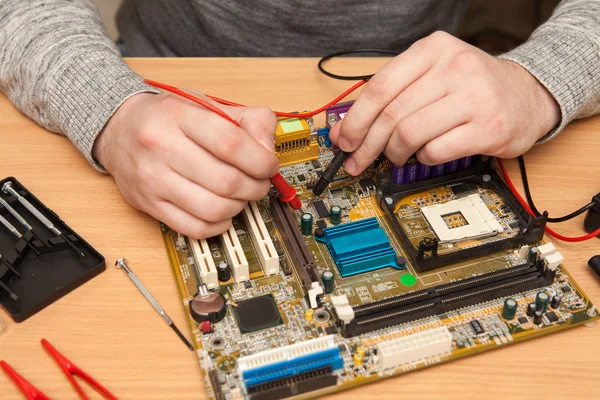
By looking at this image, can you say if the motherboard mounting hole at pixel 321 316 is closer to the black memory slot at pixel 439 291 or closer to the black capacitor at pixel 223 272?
the black memory slot at pixel 439 291

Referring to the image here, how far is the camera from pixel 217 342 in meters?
1.24

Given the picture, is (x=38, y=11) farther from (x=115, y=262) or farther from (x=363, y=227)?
(x=363, y=227)

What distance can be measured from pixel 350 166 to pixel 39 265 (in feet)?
2.47

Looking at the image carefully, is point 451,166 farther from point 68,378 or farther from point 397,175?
point 68,378

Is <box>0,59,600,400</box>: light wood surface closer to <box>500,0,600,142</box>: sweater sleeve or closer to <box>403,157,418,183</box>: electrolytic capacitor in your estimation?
<box>500,0,600,142</box>: sweater sleeve

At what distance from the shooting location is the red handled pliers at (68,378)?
115cm

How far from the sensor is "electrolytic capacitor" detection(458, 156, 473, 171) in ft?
5.19

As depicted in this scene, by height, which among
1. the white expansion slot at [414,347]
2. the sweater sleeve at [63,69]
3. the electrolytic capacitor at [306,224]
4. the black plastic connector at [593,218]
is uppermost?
the sweater sleeve at [63,69]

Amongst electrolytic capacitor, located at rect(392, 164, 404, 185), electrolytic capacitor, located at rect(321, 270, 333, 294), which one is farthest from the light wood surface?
electrolytic capacitor, located at rect(392, 164, 404, 185)

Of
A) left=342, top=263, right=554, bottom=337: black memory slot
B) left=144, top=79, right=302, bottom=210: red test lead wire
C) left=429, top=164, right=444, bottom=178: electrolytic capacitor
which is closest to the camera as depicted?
left=342, top=263, right=554, bottom=337: black memory slot

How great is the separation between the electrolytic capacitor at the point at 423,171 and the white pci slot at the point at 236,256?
1.60 ft

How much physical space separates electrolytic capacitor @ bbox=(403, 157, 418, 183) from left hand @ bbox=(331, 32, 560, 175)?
5cm

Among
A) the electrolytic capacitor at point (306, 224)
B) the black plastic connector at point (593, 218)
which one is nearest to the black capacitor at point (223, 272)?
the electrolytic capacitor at point (306, 224)

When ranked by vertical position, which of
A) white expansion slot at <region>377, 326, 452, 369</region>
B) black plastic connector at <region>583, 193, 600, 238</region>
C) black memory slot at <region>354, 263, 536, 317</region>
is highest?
black plastic connector at <region>583, 193, 600, 238</region>
